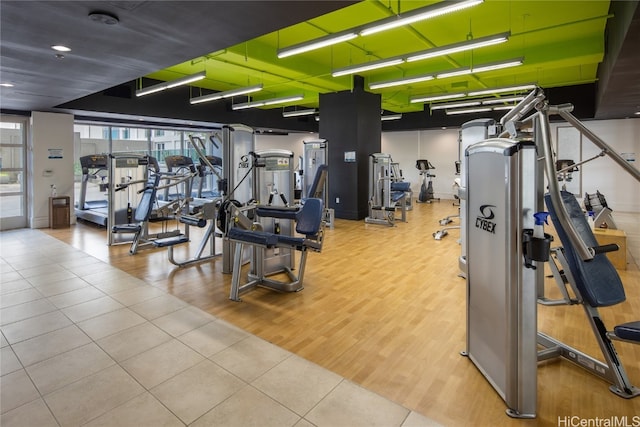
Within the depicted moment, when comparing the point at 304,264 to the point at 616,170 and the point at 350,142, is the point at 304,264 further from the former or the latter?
the point at 616,170

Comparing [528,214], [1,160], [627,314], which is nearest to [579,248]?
[528,214]

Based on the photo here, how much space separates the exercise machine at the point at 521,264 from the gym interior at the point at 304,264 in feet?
0.04

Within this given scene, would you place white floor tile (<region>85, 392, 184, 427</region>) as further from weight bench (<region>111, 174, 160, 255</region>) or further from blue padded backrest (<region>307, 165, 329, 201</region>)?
blue padded backrest (<region>307, 165, 329, 201</region>)

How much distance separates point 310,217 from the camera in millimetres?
3906

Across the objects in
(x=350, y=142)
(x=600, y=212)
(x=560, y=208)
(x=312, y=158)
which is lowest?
(x=600, y=212)

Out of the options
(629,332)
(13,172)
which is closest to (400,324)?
(629,332)

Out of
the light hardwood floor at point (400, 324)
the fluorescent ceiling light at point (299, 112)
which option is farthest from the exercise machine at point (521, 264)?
the fluorescent ceiling light at point (299, 112)

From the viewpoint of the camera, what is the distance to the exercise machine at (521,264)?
1.84 meters

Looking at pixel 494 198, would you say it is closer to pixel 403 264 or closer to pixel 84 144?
pixel 403 264

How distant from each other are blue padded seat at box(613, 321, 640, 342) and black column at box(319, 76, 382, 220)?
23.3 feet

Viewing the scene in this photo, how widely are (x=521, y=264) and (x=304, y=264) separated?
7.85ft

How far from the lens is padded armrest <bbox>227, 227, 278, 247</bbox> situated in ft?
11.6

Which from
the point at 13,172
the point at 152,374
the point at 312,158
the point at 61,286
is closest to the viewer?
the point at 152,374

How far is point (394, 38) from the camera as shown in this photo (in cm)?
646
